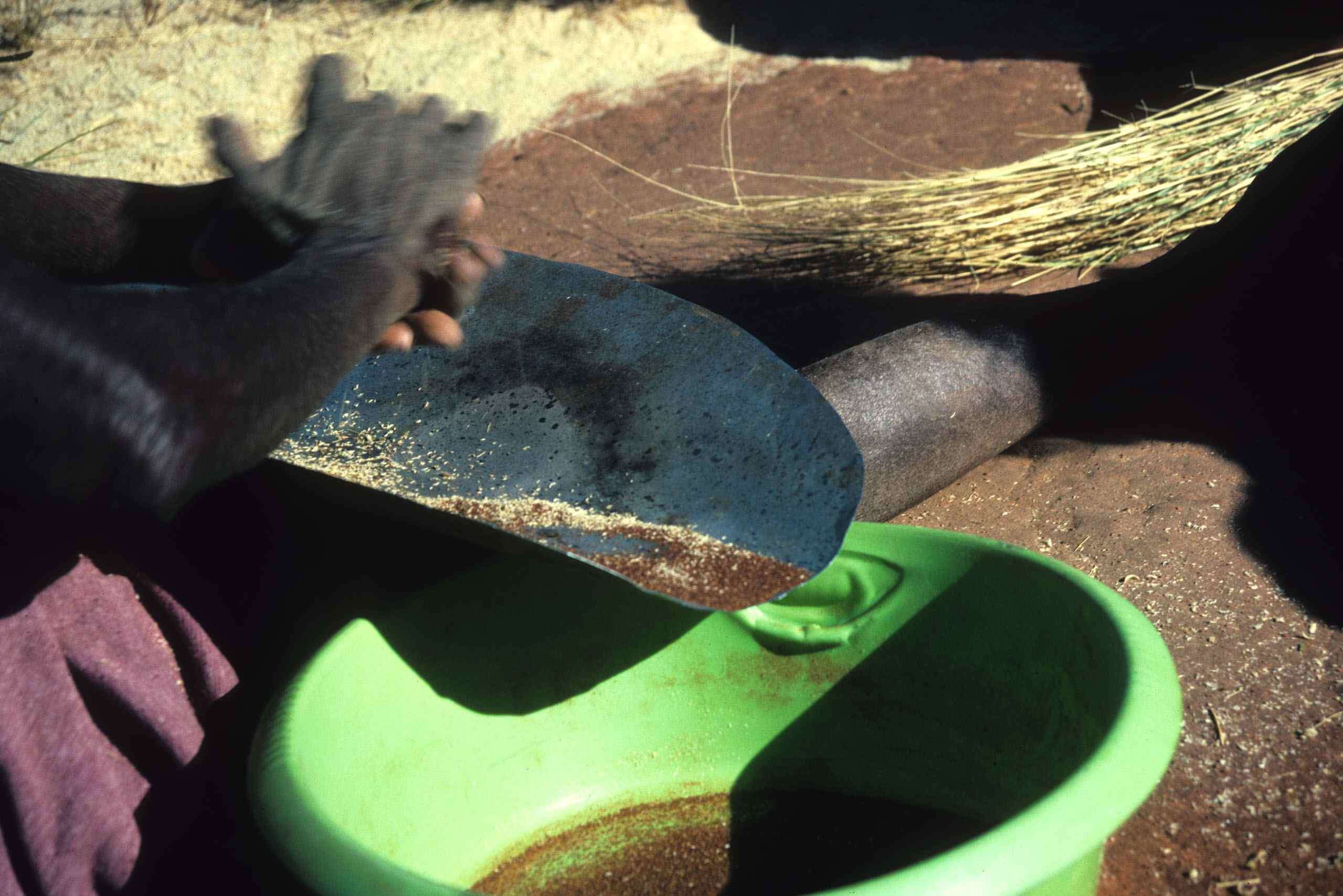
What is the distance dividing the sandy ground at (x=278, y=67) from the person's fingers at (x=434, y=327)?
8.26 feet

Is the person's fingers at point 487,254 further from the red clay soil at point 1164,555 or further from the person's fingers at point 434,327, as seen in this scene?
the red clay soil at point 1164,555

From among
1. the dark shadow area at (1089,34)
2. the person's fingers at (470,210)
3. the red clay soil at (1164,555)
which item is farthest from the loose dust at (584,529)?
the dark shadow area at (1089,34)

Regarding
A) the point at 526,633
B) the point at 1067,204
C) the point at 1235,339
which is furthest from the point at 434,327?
the point at 1067,204

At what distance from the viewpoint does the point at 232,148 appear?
1059mm

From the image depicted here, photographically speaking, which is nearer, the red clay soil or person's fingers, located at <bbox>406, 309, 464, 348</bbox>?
person's fingers, located at <bbox>406, 309, 464, 348</bbox>

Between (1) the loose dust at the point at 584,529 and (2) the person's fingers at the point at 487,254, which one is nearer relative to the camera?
(1) the loose dust at the point at 584,529

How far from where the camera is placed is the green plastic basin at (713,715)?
1.10 m

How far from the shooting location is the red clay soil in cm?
124

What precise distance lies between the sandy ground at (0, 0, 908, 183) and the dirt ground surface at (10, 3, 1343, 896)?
0.50m

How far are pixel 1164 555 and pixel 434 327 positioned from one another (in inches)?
40.7

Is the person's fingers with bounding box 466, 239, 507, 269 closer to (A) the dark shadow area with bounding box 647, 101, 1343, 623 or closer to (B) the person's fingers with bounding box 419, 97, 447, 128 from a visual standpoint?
(B) the person's fingers with bounding box 419, 97, 447, 128

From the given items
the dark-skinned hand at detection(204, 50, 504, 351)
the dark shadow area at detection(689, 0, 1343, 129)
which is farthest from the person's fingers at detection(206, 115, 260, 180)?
the dark shadow area at detection(689, 0, 1343, 129)

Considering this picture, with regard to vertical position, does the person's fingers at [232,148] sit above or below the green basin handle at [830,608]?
above

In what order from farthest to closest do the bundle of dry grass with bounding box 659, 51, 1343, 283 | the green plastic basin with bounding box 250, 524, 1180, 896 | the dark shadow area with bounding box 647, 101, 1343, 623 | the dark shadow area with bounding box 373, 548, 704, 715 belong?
the bundle of dry grass with bounding box 659, 51, 1343, 283
the dark shadow area with bounding box 647, 101, 1343, 623
the dark shadow area with bounding box 373, 548, 704, 715
the green plastic basin with bounding box 250, 524, 1180, 896
